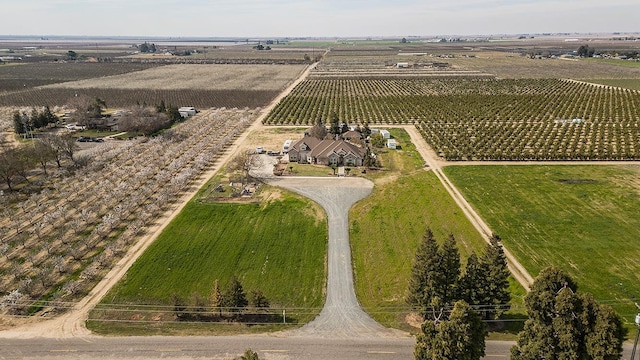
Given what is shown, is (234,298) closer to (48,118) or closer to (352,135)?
(352,135)

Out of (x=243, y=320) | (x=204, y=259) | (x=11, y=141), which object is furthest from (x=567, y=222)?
(x=11, y=141)

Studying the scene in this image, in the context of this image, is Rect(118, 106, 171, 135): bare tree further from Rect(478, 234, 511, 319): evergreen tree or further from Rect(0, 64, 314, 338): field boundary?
Rect(478, 234, 511, 319): evergreen tree

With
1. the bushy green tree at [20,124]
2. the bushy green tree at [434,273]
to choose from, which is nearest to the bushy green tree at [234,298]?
the bushy green tree at [434,273]

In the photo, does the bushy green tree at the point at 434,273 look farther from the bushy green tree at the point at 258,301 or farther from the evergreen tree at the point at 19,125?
the evergreen tree at the point at 19,125

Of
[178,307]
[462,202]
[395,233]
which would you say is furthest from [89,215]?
[462,202]

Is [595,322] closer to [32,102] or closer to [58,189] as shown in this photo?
[58,189]

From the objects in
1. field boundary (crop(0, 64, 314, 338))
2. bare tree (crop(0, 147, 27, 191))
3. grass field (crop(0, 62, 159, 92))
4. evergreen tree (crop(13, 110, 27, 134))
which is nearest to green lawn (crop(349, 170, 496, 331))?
field boundary (crop(0, 64, 314, 338))
